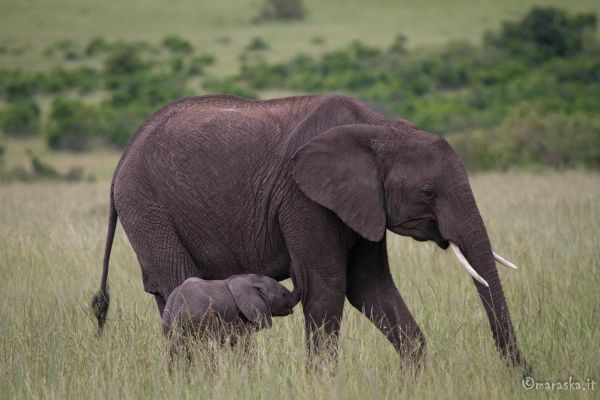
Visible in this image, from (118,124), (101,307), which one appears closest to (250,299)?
(101,307)

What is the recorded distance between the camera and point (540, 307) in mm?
6191

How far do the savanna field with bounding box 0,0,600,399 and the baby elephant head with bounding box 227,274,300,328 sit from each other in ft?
0.69

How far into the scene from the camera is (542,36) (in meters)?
37.2

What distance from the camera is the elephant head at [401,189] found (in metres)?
5.35

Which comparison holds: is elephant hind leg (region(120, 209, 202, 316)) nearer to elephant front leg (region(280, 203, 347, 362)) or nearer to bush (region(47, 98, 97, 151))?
elephant front leg (region(280, 203, 347, 362))

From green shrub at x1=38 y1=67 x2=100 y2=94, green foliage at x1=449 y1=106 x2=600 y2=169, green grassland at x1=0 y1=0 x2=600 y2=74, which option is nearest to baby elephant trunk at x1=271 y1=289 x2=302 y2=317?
green foliage at x1=449 y1=106 x2=600 y2=169

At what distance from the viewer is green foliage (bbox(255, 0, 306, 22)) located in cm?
5194

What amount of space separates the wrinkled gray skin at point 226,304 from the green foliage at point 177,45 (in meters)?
37.1

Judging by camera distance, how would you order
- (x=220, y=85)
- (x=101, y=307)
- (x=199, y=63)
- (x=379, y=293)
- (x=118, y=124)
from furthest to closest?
(x=199, y=63), (x=220, y=85), (x=118, y=124), (x=101, y=307), (x=379, y=293)

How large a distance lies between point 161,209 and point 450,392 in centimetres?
204

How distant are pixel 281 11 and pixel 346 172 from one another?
47.5 metres

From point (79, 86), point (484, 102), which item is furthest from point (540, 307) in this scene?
point (79, 86)

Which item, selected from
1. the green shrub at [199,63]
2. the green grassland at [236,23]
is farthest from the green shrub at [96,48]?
the green shrub at [199,63]

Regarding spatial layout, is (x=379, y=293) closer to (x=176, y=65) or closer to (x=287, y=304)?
(x=287, y=304)
